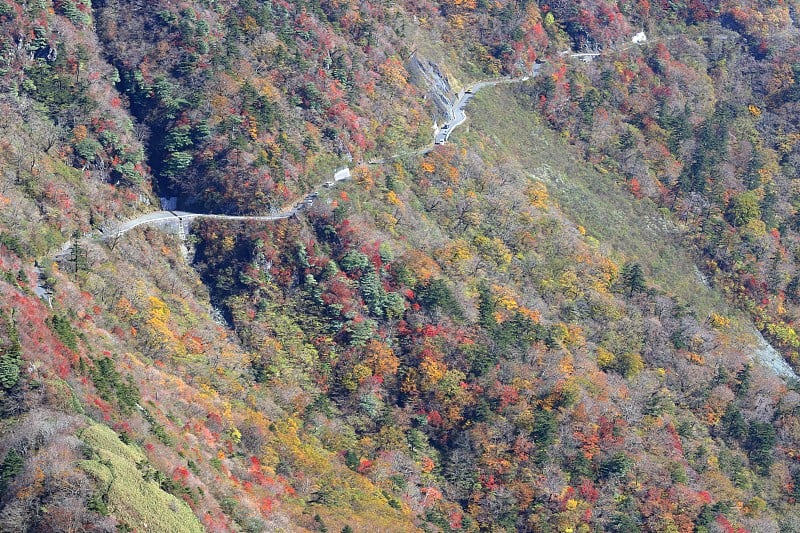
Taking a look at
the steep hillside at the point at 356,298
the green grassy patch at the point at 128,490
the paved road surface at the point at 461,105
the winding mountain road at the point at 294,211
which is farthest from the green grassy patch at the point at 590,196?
the green grassy patch at the point at 128,490

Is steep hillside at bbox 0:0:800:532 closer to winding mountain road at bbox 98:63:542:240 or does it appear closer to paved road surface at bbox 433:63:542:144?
winding mountain road at bbox 98:63:542:240

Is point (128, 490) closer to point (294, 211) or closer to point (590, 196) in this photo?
point (294, 211)

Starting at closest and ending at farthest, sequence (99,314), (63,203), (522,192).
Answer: (99,314) < (63,203) < (522,192)

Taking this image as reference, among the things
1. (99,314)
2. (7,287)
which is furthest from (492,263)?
(7,287)

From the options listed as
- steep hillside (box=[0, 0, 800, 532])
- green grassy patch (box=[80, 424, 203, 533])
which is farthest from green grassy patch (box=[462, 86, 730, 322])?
green grassy patch (box=[80, 424, 203, 533])

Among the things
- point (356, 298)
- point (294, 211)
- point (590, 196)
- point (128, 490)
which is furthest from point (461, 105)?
point (128, 490)

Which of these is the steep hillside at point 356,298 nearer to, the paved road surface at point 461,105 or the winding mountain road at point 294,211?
the winding mountain road at point 294,211

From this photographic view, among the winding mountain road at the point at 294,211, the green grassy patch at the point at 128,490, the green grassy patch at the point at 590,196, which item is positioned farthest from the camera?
the green grassy patch at the point at 590,196

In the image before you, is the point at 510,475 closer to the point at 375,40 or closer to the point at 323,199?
the point at 323,199
